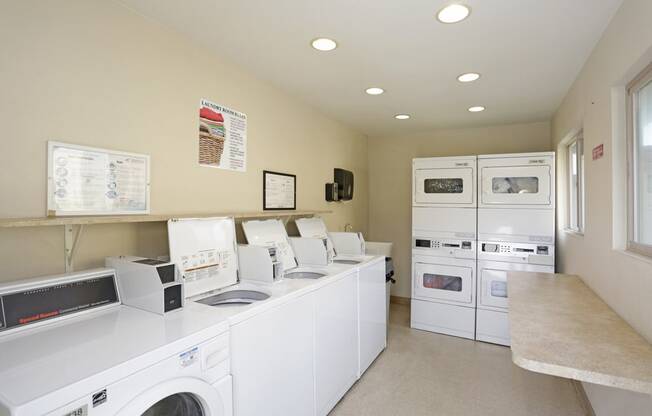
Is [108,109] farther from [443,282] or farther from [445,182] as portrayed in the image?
A: [443,282]

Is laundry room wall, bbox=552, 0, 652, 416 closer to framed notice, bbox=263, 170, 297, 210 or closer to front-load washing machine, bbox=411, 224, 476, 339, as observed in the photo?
front-load washing machine, bbox=411, 224, 476, 339

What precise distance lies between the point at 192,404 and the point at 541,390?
2.65m

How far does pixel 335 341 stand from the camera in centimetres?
234

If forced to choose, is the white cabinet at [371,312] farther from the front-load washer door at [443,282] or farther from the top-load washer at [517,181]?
the top-load washer at [517,181]

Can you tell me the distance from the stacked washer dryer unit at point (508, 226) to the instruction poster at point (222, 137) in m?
2.53

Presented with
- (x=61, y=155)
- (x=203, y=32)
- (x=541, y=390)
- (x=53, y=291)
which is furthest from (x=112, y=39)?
(x=541, y=390)

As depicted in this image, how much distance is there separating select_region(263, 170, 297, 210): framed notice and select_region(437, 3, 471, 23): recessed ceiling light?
1654 millimetres

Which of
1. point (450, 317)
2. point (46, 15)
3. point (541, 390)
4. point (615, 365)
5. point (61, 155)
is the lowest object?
point (541, 390)

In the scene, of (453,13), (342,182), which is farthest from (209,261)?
(342,182)

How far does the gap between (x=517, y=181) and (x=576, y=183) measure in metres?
0.59

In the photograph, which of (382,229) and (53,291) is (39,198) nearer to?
(53,291)

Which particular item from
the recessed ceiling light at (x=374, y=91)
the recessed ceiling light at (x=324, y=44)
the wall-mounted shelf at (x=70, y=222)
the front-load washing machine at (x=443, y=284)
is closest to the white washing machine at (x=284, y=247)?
the wall-mounted shelf at (x=70, y=222)

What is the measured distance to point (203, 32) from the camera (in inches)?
79.5

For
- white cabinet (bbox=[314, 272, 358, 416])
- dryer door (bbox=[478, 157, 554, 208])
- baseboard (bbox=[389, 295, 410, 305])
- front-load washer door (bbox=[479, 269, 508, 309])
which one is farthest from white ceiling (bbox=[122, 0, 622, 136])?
baseboard (bbox=[389, 295, 410, 305])
